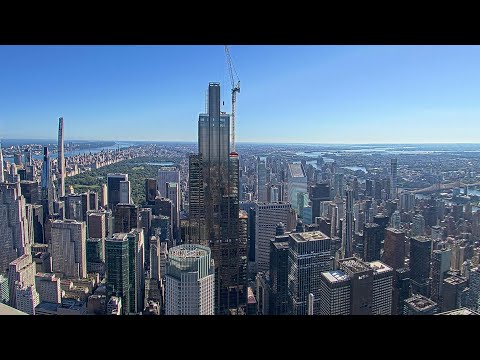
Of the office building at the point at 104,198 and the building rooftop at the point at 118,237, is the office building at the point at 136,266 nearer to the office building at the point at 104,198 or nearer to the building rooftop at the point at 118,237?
Answer: the building rooftop at the point at 118,237

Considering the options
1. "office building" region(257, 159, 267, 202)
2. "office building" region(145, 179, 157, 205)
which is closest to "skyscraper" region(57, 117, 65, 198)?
"office building" region(145, 179, 157, 205)

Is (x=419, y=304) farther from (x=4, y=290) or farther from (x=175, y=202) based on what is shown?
(x=175, y=202)

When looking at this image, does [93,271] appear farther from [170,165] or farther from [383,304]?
[383,304]

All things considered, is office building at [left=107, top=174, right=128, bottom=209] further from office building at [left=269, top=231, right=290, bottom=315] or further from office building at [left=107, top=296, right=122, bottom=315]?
office building at [left=269, top=231, right=290, bottom=315]

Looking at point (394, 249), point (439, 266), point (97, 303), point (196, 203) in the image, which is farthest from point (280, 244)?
point (97, 303)

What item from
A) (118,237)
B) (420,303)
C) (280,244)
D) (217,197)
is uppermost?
(217,197)
